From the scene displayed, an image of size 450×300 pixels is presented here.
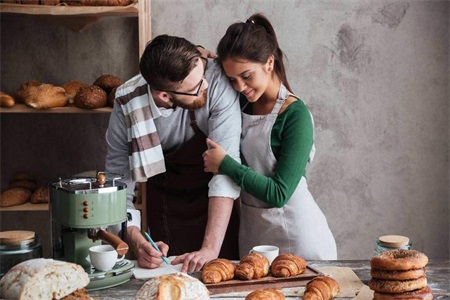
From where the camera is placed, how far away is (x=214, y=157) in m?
2.41

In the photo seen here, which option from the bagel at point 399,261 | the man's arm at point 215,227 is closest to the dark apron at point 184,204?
the man's arm at point 215,227

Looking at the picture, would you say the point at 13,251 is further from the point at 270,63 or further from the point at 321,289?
the point at 270,63

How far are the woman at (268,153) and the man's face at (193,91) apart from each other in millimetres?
106

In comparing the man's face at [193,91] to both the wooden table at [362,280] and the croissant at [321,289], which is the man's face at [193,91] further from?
the croissant at [321,289]

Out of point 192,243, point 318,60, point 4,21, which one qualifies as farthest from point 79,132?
point 318,60

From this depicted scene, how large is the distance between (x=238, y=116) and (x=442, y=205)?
1813 millimetres

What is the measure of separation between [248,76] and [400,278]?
3.32 feet

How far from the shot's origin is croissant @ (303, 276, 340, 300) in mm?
1754

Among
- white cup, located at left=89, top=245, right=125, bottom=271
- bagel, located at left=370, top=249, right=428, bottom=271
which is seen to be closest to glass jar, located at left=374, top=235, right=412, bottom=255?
bagel, located at left=370, top=249, right=428, bottom=271

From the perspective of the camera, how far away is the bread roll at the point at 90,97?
10.6 ft

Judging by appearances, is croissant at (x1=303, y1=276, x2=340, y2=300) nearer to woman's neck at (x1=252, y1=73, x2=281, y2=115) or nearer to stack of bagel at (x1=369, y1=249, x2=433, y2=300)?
stack of bagel at (x1=369, y1=249, x2=433, y2=300)

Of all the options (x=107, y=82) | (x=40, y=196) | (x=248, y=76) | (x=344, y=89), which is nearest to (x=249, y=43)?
(x=248, y=76)

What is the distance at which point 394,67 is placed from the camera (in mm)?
3691

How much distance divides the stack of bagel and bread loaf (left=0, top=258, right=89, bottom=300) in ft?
2.58
